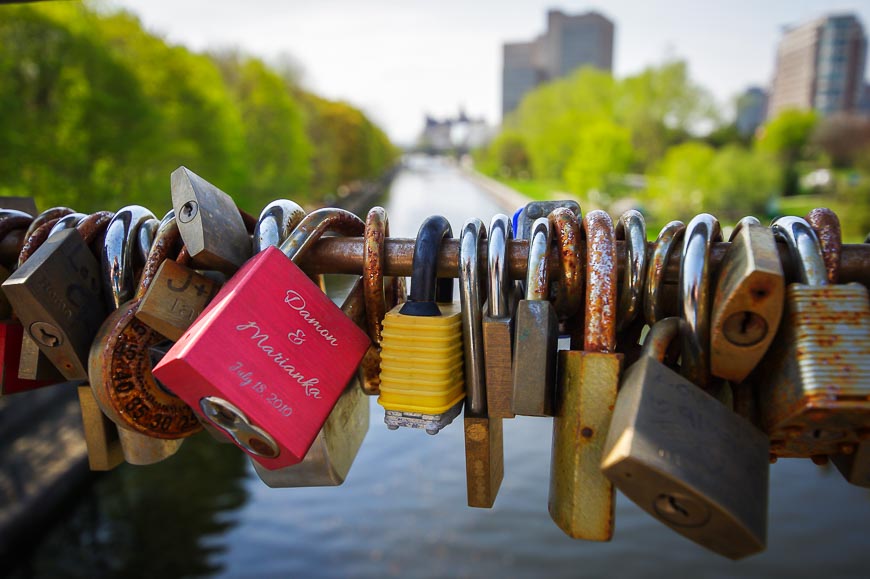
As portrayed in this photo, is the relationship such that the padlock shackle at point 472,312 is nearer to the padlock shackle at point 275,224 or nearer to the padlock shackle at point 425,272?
the padlock shackle at point 425,272

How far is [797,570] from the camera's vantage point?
7777 millimetres

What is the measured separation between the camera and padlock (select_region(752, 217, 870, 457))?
1.83ft

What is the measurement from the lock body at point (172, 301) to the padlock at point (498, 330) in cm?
34

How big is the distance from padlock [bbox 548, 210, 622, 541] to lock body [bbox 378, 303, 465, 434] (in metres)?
0.12

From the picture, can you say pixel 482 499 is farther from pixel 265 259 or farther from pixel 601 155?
pixel 601 155

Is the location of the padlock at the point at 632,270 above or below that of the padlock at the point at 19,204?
below

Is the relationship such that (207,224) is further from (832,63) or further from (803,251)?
(832,63)

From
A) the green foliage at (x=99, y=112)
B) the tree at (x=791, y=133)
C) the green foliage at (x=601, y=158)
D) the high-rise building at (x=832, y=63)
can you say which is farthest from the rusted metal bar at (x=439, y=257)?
the high-rise building at (x=832, y=63)

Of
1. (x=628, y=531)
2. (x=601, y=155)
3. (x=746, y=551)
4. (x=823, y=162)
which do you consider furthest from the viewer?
(x=823, y=162)

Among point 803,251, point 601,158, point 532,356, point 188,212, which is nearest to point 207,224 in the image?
point 188,212

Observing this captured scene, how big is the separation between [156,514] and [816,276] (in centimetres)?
975

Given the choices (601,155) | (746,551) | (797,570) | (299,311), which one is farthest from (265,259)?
(601,155)

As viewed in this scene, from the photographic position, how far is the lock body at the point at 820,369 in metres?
0.56

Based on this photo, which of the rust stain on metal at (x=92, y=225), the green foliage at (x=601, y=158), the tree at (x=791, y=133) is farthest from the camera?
the tree at (x=791, y=133)
